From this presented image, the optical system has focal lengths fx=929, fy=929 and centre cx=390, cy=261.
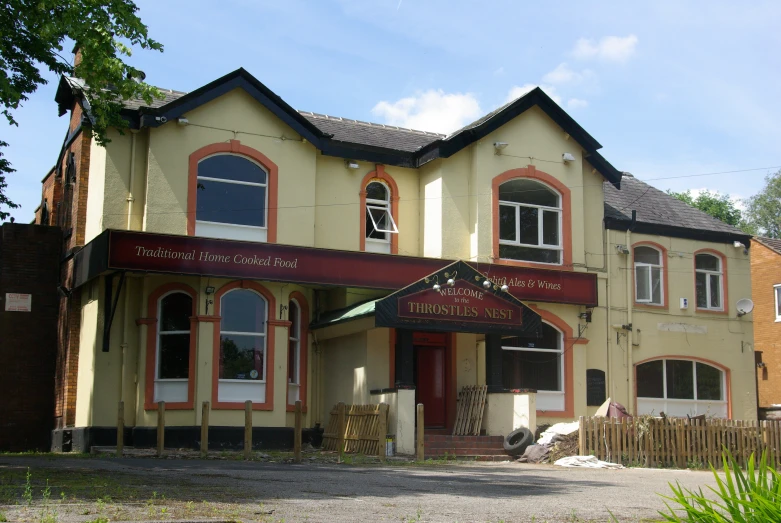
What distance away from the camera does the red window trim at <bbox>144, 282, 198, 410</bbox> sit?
2141 centimetres

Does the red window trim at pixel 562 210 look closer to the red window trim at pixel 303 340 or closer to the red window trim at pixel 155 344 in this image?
the red window trim at pixel 303 340

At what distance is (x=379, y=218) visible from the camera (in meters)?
24.9

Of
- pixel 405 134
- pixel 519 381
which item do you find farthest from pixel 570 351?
pixel 405 134

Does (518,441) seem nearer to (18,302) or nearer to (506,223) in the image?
(506,223)

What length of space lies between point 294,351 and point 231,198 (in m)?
4.18

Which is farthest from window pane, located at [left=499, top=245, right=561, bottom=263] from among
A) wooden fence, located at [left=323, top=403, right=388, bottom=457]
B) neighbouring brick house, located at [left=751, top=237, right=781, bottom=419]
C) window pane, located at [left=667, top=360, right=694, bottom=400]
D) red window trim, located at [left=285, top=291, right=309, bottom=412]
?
neighbouring brick house, located at [left=751, top=237, right=781, bottom=419]

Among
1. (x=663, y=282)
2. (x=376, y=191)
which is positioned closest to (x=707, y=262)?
(x=663, y=282)

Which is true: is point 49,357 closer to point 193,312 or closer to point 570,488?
point 193,312

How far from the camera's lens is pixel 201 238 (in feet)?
68.9

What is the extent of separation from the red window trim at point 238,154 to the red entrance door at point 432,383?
5150mm

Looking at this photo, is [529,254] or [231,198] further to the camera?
[529,254]

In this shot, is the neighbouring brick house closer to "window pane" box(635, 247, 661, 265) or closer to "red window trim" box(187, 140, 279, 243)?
"window pane" box(635, 247, 661, 265)

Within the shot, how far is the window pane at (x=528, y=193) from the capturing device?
25125mm

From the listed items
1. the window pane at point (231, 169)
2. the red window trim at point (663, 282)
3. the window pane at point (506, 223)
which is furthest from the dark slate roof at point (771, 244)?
the window pane at point (231, 169)
